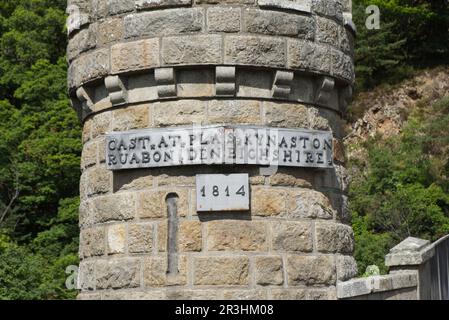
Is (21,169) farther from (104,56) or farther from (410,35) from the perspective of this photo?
Result: (104,56)

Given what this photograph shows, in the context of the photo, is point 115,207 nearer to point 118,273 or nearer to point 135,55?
point 118,273

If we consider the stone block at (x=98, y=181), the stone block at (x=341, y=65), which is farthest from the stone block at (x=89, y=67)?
the stone block at (x=341, y=65)

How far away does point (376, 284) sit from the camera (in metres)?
6.46

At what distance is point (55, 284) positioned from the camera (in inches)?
834

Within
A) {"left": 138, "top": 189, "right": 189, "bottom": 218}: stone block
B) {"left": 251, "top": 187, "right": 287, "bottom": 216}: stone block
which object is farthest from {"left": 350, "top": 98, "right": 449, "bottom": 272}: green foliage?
{"left": 138, "top": 189, "right": 189, "bottom": 218}: stone block

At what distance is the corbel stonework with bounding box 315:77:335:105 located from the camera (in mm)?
7109

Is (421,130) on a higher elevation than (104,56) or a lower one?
higher

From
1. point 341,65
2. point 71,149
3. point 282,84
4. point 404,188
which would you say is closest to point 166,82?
point 282,84

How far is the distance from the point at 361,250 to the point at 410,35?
Answer: 17.4 m

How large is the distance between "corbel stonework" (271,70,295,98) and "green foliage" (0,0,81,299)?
17.5 metres

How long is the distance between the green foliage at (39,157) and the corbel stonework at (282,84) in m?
17.5

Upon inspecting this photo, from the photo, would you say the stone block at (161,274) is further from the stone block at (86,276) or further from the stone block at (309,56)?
the stone block at (309,56)

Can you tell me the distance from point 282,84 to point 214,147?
849 millimetres
